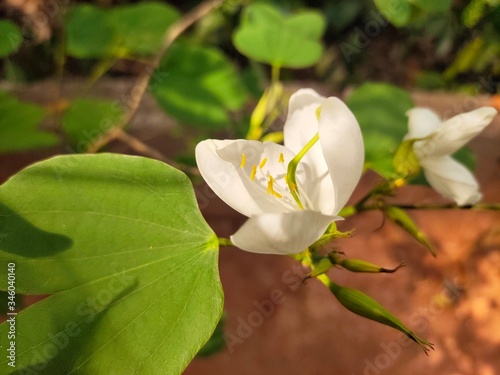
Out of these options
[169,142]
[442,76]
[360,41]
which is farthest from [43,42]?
[442,76]

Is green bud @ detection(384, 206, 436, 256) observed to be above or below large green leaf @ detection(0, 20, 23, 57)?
above

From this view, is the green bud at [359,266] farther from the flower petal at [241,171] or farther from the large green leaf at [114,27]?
the large green leaf at [114,27]

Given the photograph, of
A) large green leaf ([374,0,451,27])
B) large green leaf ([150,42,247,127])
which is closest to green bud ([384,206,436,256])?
large green leaf ([374,0,451,27])

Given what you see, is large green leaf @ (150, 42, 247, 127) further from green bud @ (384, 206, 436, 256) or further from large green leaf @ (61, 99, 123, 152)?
green bud @ (384, 206, 436, 256)

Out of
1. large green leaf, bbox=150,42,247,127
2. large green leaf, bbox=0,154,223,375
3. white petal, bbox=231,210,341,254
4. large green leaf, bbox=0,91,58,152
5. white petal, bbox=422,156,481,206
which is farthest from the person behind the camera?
large green leaf, bbox=150,42,247,127

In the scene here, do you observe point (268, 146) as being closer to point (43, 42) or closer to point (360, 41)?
point (43, 42)
